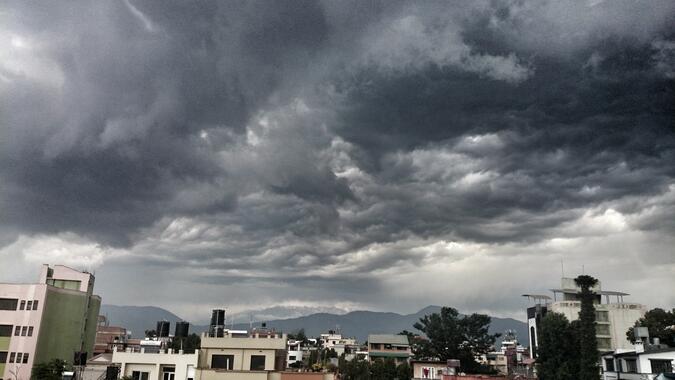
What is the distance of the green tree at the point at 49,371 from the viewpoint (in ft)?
215

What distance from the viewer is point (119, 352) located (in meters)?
62.3

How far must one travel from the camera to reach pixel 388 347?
12519cm

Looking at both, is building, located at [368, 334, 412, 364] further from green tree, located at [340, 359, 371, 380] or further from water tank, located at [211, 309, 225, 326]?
water tank, located at [211, 309, 225, 326]

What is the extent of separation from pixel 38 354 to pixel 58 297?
32.0 feet

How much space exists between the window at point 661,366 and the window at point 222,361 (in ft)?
167

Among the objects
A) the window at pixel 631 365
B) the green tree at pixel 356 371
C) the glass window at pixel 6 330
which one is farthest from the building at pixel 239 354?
the window at pixel 631 365

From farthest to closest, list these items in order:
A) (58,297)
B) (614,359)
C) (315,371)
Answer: (58,297) < (614,359) < (315,371)

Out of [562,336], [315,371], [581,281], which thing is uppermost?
[581,281]

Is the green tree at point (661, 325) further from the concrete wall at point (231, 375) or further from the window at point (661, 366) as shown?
the concrete wall at point (231, 375)

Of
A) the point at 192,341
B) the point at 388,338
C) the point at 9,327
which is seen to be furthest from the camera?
the point at 192,341

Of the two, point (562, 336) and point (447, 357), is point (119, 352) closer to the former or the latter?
point (562, 336)

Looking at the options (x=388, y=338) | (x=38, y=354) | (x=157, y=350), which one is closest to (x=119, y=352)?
(x=157, y=350)

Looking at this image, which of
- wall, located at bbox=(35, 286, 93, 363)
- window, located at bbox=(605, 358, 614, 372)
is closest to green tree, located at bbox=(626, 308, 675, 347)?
window, located at bbox=(605, 358, 614, 372)

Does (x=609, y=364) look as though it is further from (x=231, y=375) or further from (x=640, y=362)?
(x=231, y=375)
